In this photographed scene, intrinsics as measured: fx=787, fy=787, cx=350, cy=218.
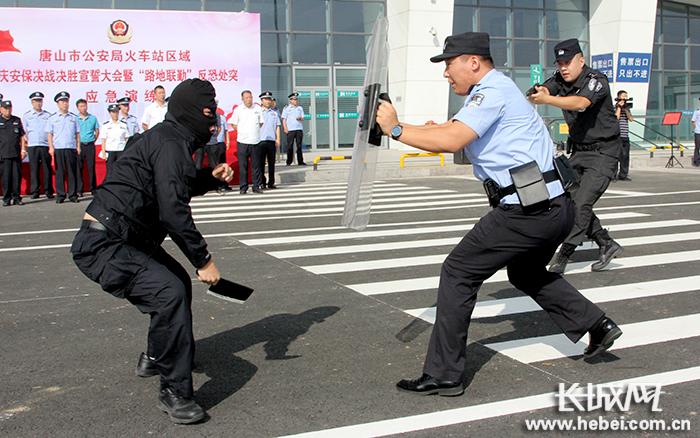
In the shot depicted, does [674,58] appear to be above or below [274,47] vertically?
above

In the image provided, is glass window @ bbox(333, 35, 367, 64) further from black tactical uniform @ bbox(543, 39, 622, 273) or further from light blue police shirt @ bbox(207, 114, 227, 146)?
black tactical uniform @ bbox(543, 39, 622, 273)

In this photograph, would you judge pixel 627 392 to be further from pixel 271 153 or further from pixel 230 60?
pixel 230 60

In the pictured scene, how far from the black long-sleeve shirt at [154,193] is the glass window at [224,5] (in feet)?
72.6

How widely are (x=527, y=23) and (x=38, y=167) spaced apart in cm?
2053

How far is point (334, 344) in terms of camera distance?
514 centimetres

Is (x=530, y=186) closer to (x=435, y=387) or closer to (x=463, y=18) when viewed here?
(x=435, y=387)

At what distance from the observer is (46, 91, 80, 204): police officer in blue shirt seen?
1465cm

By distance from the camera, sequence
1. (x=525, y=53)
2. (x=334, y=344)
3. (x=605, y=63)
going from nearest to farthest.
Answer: (x=334, y=344), (x=605, y=63), (x=525, y=53)

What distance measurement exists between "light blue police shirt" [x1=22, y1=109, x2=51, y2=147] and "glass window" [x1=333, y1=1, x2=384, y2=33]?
45.8ft

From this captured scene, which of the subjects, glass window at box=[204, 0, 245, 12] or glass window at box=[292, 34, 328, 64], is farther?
glass window at box=[292, 34, 328, 64]

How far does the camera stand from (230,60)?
16797 millimetres

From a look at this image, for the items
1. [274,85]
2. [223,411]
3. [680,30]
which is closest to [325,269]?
[223,411]

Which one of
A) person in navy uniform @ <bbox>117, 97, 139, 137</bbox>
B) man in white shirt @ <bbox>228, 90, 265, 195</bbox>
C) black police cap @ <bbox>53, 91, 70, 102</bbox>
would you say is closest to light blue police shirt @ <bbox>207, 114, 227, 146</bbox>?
man in white shirt @ <bbox>228, 90, 265, 195</bbox>

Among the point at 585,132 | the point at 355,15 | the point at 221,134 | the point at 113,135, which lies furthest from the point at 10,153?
the point at 355,15
